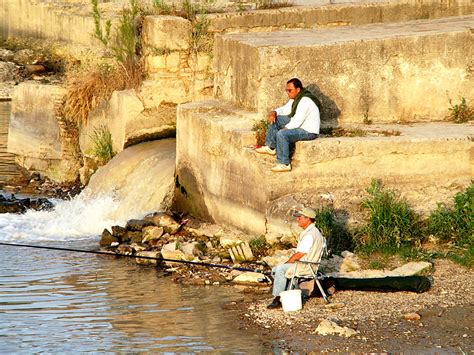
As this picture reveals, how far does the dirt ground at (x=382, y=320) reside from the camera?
38.9 ft

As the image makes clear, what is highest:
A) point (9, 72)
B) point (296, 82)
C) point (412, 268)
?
point (296, 82)

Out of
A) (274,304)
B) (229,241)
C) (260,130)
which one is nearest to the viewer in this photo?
(274,304)

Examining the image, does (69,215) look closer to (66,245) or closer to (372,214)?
(66,245)

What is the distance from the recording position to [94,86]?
69.5 ft

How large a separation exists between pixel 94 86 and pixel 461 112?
6.81 m

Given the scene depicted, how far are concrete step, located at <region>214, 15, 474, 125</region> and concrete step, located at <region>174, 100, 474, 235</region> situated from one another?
581 millimetres

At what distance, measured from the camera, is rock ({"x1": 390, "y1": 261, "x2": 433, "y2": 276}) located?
1398 cm

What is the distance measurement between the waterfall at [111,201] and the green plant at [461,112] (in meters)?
4.11

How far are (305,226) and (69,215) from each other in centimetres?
639

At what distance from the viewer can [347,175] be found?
1549 cm

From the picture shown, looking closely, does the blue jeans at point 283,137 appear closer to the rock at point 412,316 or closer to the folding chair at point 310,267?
the folding chair at point 310,267

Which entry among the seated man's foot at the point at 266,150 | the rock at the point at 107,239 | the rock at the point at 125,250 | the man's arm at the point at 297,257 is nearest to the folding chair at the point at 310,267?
the man's arm at the point at 297,257

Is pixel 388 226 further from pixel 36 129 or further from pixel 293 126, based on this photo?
pixel 36 129

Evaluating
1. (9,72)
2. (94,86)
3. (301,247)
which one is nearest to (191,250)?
(301,247)
